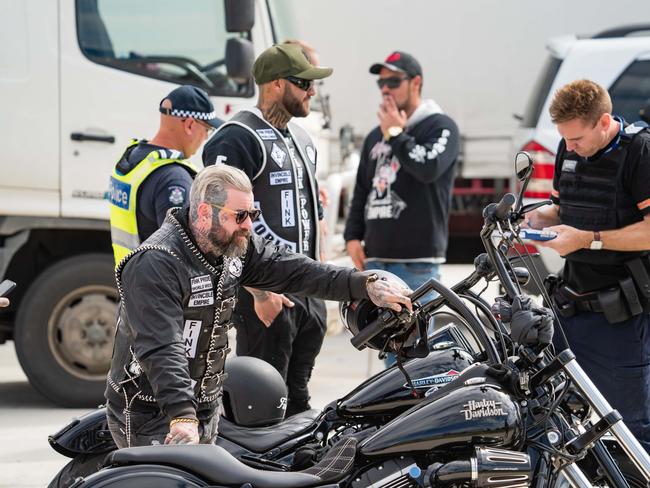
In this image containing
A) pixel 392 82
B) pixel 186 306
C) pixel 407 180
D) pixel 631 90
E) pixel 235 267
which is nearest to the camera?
pixel 186 306

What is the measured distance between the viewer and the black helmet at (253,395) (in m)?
3.60

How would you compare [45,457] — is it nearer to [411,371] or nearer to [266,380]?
[266,380]

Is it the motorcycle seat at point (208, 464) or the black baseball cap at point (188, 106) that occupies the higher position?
the black baseball cap at point (188, 106)

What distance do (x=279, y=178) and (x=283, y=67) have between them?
466 mm

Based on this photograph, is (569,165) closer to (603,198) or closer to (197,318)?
(603,198)

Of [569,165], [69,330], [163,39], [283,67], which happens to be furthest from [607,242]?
[69,330]

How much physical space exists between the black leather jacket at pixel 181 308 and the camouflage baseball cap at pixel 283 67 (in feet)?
3.64

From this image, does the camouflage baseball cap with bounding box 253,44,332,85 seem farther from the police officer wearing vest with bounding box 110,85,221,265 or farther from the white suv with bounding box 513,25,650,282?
the white suv with bounding box 513,25,650,282

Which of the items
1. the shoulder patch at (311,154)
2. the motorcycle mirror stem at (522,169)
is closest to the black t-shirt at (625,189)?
the shoulder patch at (311,154)

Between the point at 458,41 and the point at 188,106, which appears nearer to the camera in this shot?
the point at 188,106

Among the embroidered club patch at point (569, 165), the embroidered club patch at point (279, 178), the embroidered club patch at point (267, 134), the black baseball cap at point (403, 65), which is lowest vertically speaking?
the embroidered club patch at point (279, 178)

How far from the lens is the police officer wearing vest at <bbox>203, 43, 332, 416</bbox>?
4.51 metres

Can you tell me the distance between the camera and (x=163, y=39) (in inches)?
254

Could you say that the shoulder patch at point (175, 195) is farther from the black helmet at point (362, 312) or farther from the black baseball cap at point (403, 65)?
the black baseball cap at point (403, 65)
